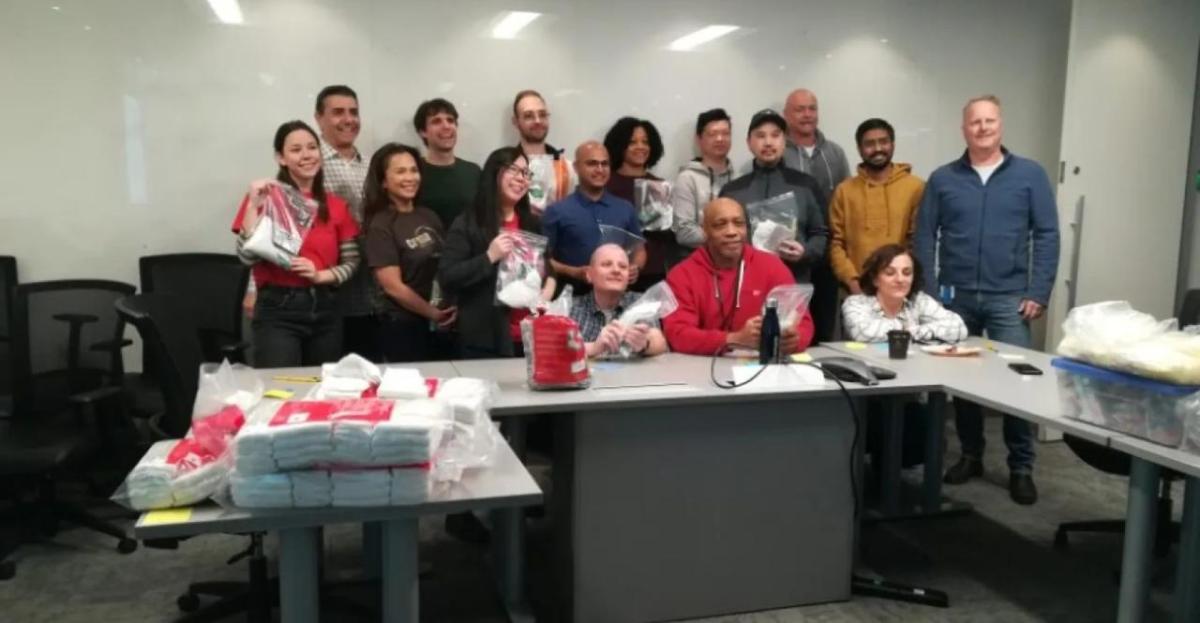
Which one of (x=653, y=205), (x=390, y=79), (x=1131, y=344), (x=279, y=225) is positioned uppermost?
(x=390, y=79)

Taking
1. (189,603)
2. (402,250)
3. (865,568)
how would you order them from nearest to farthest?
(189,603), (865,568), (402,250)

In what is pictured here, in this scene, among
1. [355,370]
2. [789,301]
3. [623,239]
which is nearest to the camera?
[355,370]

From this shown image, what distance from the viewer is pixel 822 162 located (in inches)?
181

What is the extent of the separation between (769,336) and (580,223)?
3.76 ft

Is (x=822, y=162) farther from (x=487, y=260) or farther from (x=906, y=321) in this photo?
(x=487, y=260)

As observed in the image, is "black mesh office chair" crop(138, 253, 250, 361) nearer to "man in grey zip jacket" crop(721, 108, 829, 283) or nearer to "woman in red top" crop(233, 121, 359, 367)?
"woman in red top" crop(233, 121, 359, 367)

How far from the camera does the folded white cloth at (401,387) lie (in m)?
1.95

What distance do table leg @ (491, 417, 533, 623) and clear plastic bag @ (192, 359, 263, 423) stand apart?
0.86 m

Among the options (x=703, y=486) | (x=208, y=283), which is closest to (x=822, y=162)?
(x=703, y=486)

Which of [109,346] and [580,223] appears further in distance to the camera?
[580,223]

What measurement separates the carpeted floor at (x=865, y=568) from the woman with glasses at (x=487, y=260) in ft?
2.56

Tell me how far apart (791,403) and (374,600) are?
145 centimetres

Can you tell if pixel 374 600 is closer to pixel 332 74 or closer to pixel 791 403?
pixel 791 403

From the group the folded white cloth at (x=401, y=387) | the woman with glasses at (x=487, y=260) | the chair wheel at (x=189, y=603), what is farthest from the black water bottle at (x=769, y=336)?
the chair wheel at (x=189, y=603)
